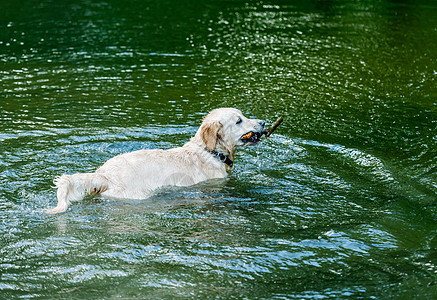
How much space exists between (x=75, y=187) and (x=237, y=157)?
3.61 meters

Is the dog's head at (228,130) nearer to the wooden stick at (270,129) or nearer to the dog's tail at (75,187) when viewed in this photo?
the wooden stick at (270,129)

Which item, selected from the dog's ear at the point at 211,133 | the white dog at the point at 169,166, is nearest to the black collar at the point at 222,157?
the white dog at the point at 169,166

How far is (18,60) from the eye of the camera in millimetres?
17344

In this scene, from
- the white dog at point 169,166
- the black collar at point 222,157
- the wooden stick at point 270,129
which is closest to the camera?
the white dog at point 169,166

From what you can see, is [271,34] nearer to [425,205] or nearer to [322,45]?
[322,45]

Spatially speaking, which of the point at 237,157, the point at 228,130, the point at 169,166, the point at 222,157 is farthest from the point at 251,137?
the point at 169,166

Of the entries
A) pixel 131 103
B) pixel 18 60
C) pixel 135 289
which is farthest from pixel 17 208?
pixel 18 60

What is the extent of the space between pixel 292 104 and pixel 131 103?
3889 millimetres

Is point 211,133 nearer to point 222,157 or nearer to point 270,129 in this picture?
point 222,157

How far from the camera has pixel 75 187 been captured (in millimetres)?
7812

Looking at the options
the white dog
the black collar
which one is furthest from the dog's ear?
the black collar

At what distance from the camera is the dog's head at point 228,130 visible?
30.4 feet

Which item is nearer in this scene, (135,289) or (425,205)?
(135,289)

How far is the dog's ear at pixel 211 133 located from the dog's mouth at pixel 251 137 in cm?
47
